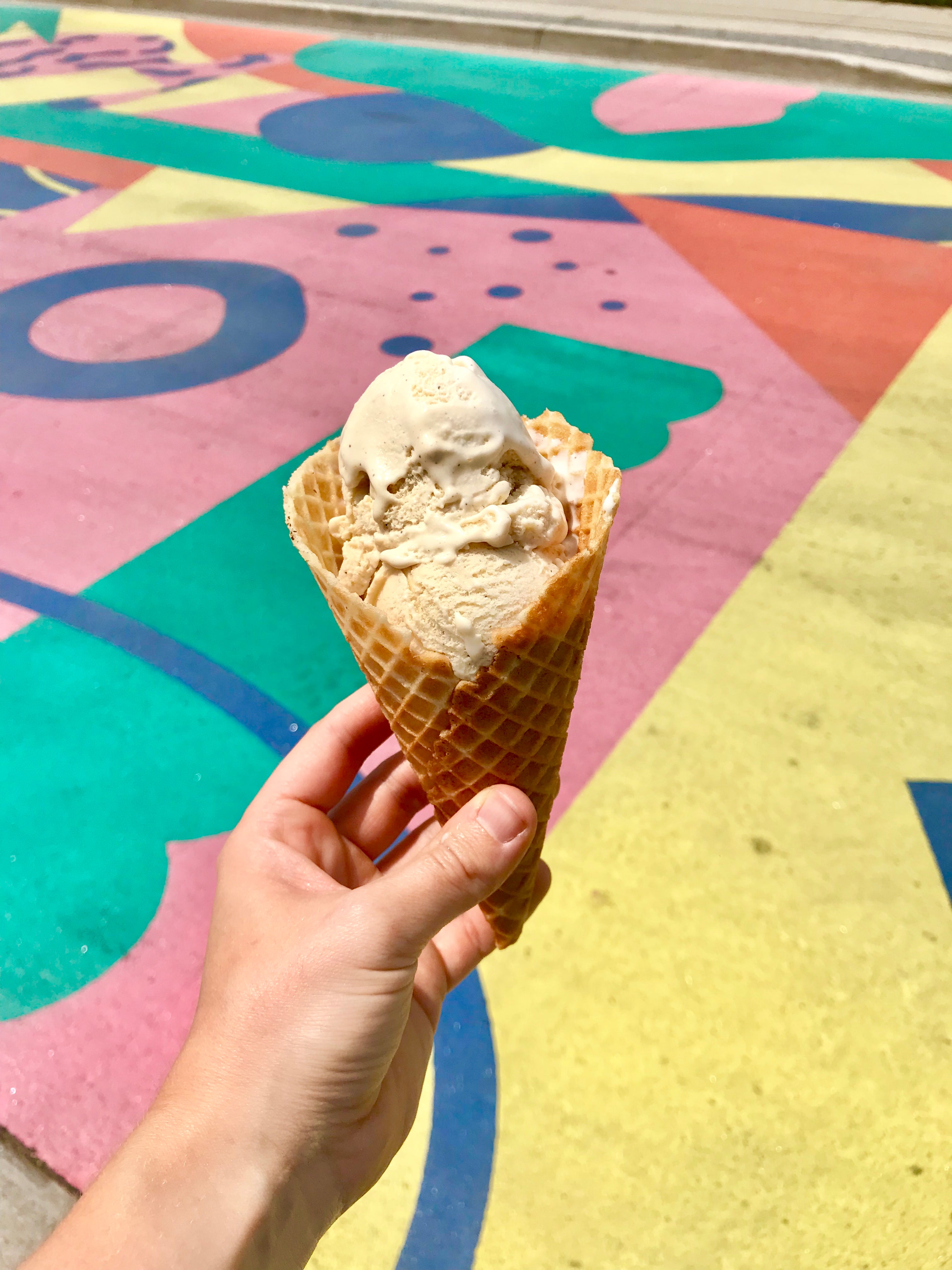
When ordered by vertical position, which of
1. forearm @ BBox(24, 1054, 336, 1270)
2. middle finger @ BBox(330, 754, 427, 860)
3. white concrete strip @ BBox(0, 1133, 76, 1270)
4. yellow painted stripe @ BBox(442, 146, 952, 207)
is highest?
yellow painted stripe @ BBox(442, 146, 952, 207)

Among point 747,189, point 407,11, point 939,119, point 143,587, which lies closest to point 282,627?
point 143,587

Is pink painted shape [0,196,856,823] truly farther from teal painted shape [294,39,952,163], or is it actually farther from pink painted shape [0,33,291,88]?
pink painted shape [0,33,291,88]

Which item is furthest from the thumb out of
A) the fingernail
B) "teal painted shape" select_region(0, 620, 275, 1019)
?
"teal painted shape" select_region(0, 620, 275, 1019)

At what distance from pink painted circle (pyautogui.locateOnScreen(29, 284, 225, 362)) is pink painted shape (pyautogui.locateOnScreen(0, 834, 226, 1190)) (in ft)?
10.3

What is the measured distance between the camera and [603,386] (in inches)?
153

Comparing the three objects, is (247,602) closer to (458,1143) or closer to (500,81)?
(458,1143)

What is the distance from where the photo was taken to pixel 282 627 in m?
2.84

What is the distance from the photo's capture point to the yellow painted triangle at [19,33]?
10328 millimetres

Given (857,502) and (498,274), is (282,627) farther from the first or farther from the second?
(498,274)

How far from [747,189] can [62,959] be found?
6.05 m

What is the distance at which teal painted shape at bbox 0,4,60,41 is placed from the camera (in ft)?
35.2

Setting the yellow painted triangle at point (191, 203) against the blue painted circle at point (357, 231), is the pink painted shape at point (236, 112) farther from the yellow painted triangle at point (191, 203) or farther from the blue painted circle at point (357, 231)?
the blue painted circle at point (357, 231)

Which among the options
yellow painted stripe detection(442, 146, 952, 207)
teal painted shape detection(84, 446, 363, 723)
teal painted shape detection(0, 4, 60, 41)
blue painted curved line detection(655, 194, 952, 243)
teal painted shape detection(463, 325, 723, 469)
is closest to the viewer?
teal painted shape detection(84, 446, 363, 723)

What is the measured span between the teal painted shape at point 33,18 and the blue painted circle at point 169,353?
7.96 meters
